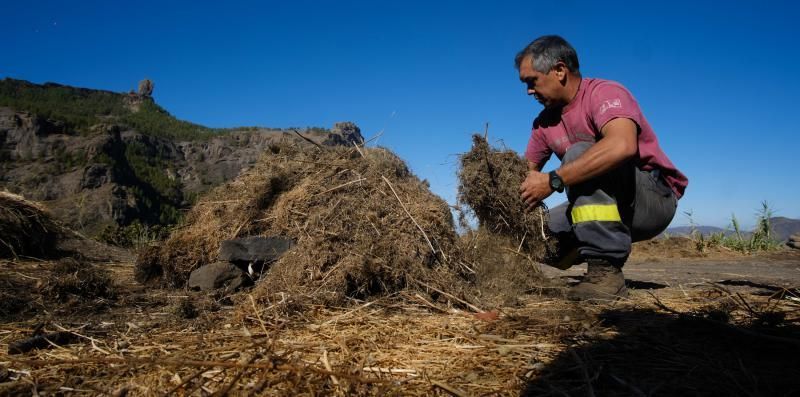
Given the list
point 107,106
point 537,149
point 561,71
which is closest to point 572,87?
point 561,71

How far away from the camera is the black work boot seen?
2926mm

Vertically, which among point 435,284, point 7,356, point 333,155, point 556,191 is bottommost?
point 7,356

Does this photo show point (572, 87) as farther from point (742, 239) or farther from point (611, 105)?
point (742, 239)

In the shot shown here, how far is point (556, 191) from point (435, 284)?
1120 millimetres

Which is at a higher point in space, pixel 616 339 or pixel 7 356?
pixel 616 339

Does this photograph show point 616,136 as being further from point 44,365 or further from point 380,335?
point 44,365

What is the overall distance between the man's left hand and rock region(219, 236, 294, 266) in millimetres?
1856

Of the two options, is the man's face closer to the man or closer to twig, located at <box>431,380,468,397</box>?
the man

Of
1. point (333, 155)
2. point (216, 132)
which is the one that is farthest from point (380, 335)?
point (216, 132)

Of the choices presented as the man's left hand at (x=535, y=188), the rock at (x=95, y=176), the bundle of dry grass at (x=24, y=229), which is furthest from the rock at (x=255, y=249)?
the rock at (x=95, y=176)

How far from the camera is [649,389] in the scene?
1394 mm

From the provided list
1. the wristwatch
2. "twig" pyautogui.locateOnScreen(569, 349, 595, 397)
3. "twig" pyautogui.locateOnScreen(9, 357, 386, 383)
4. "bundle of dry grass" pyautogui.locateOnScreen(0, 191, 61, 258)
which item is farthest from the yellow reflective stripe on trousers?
"bundle of dry grass" pyautogui.locateOnScreen(0, 191, 61, 258)

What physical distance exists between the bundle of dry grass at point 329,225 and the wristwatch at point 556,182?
852 millimetres

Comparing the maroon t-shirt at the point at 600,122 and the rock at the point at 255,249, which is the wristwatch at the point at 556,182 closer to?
the maroon t-shirt at the point at 600,122
